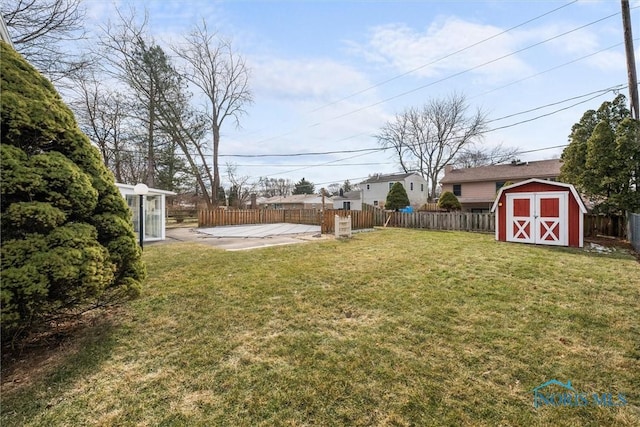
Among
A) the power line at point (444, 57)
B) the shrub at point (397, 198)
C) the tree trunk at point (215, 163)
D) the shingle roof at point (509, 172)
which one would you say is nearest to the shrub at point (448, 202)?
the shrub at point (397, 198)

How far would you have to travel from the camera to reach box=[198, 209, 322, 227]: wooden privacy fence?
18125mm

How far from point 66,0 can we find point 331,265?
36.9 ft

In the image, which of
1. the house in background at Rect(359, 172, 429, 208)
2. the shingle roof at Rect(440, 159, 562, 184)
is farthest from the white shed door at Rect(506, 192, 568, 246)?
the house in background at Rect(359, 172, 429, 208)

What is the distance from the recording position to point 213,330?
3.35 metres

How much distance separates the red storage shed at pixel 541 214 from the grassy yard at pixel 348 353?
409cm

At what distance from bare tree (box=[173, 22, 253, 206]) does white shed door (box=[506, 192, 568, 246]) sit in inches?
750

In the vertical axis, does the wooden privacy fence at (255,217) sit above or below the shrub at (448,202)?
below

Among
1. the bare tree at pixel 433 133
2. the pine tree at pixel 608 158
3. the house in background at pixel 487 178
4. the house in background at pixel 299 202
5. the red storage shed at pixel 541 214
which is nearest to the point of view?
the red storage shed at pixel 541 214

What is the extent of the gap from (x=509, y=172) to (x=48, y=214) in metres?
26.5

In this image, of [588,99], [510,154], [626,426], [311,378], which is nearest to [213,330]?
[311,378]

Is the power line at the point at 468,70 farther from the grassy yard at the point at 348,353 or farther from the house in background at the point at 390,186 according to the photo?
the house in background at the point at 390,186

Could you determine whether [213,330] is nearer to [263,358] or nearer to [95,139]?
[263,358]

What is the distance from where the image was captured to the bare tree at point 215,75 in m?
21.1

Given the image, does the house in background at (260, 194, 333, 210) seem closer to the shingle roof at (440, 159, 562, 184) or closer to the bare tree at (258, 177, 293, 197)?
the bare tree at (258, 177, 293, 197)
